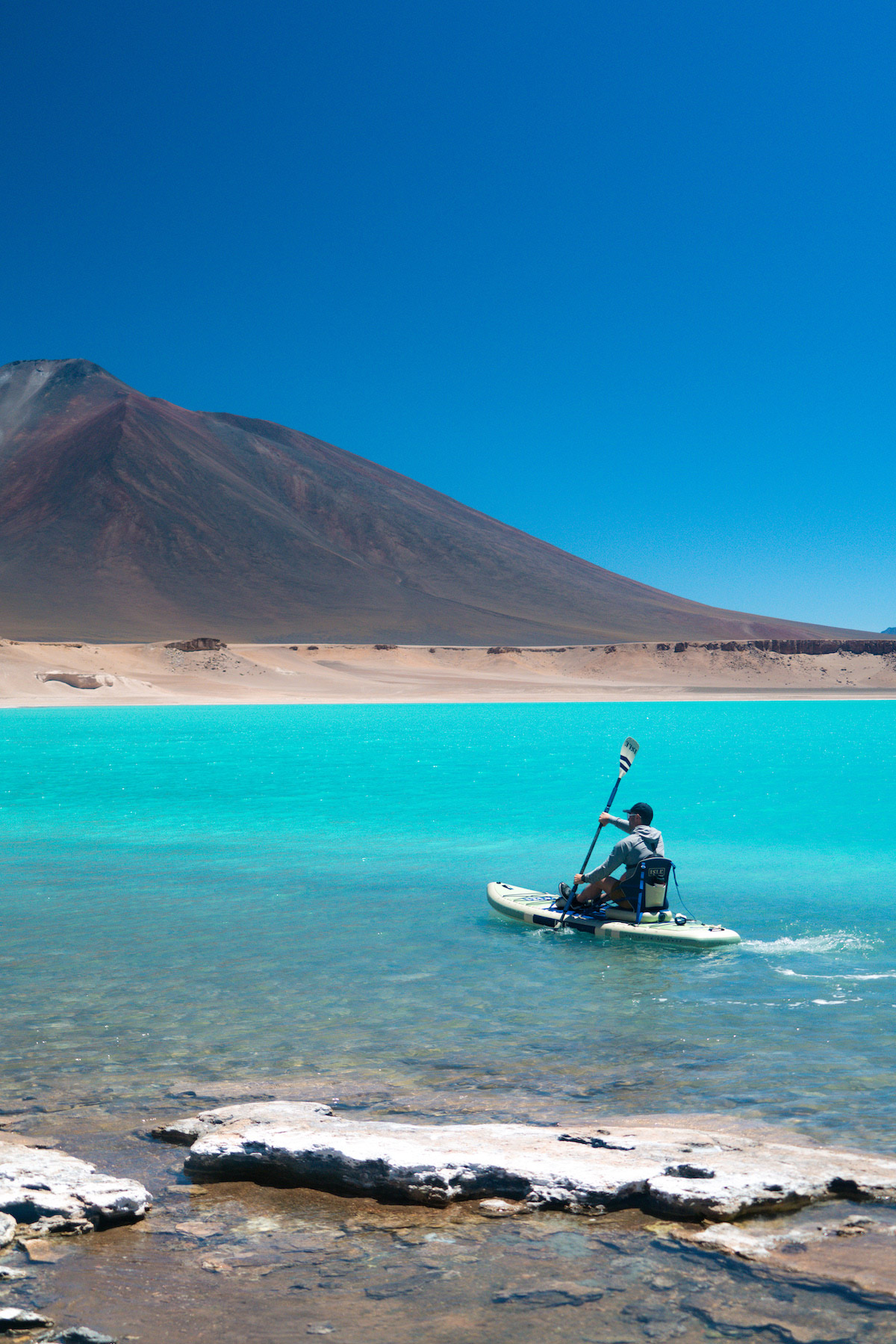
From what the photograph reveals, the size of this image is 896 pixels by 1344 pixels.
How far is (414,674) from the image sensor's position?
296 feet

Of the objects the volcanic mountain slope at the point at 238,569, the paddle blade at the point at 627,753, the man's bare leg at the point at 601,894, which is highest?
the volcanic mountain slope at the point at 238,569

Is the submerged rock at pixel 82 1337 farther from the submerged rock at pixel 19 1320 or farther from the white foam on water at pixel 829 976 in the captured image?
the white foam on water at pixel 829 976

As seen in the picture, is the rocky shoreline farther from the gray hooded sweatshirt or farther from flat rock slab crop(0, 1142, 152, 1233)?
the gray hooded sweatshirt

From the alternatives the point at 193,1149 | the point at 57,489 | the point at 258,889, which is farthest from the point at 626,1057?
the point at 57,489

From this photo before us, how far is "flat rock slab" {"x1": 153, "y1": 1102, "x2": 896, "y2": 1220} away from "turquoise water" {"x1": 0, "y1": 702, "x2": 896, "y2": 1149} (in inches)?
27.5

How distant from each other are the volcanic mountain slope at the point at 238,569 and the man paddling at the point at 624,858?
112 metres

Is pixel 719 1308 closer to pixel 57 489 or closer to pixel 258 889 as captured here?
pixel 258 889

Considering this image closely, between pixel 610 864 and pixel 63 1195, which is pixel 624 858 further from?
pixel 63 1195

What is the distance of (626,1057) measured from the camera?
7.08m

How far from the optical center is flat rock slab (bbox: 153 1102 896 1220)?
190 inches

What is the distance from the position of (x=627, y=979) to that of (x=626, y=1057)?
2.02m

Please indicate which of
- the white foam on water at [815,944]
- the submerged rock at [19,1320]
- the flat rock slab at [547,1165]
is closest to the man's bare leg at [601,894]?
the white foam on water at [815,944]

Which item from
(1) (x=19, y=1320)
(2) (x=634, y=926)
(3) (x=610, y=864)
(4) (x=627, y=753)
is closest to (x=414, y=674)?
(4) (x=627, y=753)

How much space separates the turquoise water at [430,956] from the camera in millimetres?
6699
